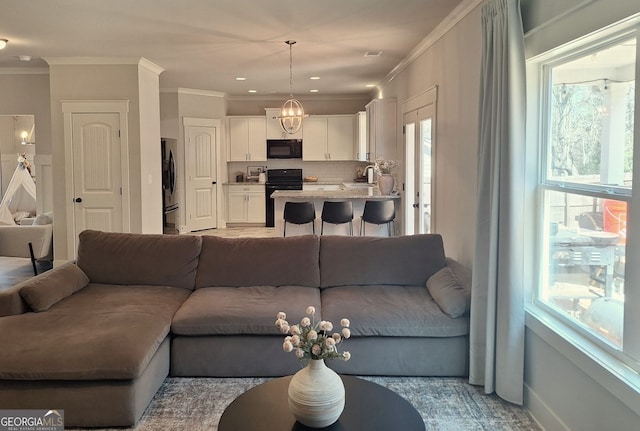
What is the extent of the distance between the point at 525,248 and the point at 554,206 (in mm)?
298

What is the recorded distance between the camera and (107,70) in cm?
678

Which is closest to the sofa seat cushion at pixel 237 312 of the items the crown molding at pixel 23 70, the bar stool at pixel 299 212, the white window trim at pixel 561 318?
the white window trim at pixel 561 318

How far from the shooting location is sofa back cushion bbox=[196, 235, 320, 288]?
13.4 feet

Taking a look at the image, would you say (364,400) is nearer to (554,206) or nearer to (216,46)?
(554,206)

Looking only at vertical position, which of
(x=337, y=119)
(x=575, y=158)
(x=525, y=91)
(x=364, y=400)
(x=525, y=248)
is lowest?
(x=364, y=400)

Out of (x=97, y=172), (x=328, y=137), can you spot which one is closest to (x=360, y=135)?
(x=328, y=137)

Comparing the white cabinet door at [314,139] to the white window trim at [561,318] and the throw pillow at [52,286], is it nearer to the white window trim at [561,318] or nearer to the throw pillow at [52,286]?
the throw pillow at [52,286]

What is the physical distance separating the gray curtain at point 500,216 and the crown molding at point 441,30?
0.93m

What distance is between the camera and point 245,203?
10.9 metres

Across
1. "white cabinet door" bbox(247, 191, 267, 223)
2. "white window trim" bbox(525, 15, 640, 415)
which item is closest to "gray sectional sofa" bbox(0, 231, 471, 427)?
"white window trim" bbox(525, 15, 640, 415)

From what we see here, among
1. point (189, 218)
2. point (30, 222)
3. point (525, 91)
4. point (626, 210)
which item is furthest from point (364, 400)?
point (189, 218)

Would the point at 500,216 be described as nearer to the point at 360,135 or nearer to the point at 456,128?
the point at 456,128

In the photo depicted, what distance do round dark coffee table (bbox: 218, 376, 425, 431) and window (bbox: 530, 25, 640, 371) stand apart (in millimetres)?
980

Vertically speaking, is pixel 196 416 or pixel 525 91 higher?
pixel 525 91
